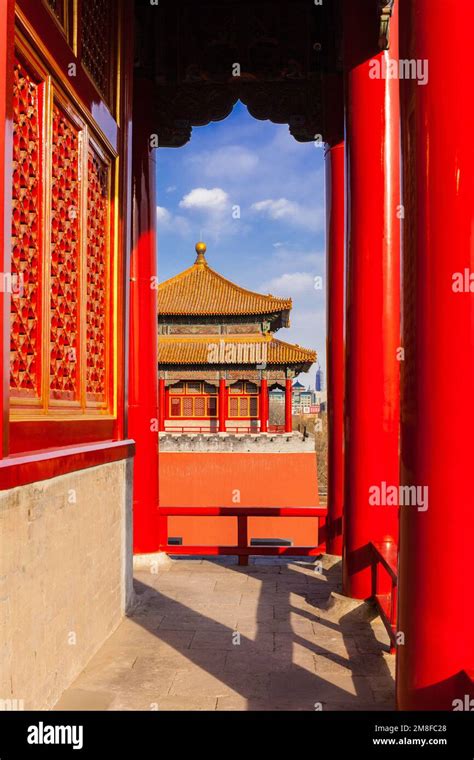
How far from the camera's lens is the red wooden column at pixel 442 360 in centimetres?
245

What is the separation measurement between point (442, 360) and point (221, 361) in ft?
85.1

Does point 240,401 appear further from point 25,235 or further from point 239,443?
point 25,235

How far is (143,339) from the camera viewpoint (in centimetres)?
760

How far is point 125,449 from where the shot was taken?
5.27m

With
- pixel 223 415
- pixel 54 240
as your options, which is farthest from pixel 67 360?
pixel 223 415

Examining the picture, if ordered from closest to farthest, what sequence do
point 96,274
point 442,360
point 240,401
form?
point 442,360 < point 96,274 < point 240,401

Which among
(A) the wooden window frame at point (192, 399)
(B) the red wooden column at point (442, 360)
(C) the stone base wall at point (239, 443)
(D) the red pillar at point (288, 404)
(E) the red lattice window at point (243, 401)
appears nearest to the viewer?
(B) the red wooden column at point (442, 360)

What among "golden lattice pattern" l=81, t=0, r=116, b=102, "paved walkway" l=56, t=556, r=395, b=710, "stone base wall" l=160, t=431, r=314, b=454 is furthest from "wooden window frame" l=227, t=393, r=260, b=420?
"golden lattice pattern" l=81, t=0, r=116, b=102

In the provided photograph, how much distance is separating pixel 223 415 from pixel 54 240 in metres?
24.6

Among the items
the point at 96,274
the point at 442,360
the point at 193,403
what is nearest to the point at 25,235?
the point at 96,274

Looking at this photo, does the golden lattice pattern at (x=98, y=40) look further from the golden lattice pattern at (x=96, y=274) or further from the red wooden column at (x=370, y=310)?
the red wooden column at (x=370, y=310)

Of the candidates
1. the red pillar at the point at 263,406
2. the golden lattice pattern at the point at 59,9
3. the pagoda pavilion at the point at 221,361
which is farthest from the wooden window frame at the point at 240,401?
the golden lattice pattern at the point at 59,9

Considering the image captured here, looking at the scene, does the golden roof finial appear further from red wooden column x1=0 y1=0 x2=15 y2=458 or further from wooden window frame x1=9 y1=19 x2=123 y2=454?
red wooden column x1=0 y1=0 x2=15 y2=458

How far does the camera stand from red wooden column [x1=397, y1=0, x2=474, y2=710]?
96.4 inches
